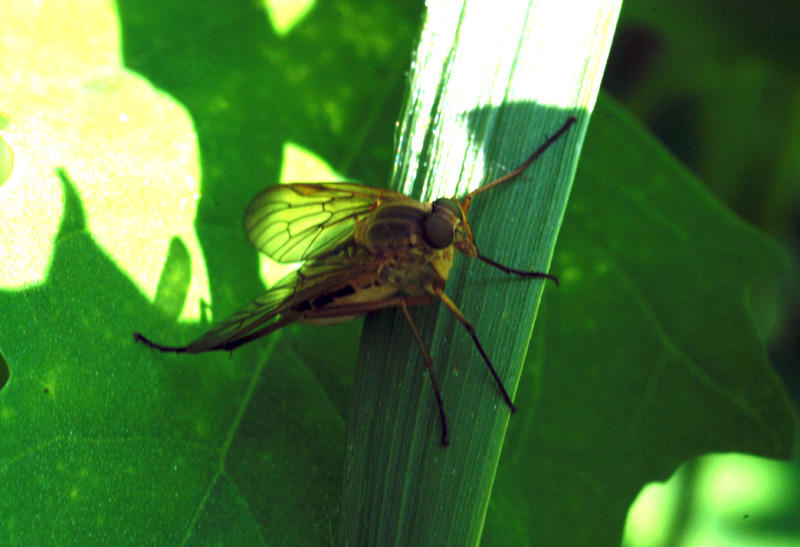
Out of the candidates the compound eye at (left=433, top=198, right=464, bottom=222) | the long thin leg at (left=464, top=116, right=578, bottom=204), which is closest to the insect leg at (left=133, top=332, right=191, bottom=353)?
the compound eye at (left=433, top=198, right=464, bottom=222)

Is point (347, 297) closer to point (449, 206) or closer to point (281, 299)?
point (281, 299)

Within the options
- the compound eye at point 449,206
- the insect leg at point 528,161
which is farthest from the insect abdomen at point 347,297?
the insect leg at point 528,161

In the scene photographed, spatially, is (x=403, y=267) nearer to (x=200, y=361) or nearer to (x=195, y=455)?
(x=200, y=361)

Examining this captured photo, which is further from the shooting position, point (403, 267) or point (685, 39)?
point (685, 39)

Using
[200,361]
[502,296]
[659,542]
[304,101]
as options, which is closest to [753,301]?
[659,542]

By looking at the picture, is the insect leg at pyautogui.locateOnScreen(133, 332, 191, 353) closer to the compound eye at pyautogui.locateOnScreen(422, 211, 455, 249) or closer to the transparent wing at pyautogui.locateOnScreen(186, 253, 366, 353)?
the transparent wing at pyautogui.locateOnScreen(186, 253, 366, 353)

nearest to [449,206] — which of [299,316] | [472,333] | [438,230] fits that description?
[438,230]

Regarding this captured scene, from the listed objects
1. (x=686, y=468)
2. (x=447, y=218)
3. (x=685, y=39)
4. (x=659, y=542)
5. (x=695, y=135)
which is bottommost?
(x=659, y=542)
